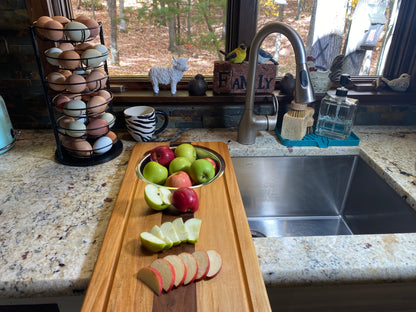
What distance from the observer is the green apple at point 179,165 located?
1062mm

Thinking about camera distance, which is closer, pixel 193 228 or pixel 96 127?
pixel 193 228

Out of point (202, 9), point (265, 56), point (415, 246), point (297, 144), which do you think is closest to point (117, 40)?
point (202, 9)

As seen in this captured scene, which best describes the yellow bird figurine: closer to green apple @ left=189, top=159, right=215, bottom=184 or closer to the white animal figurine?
the white animal figurine

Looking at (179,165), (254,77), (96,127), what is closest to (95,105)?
(96,127)

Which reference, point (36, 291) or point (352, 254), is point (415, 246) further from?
point (36, 291)

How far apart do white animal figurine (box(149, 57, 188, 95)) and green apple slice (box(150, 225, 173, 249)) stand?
0.71 m

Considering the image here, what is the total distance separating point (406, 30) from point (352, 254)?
3.63 feet

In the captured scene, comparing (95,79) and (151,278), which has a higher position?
(95,79)

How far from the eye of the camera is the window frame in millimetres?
1165

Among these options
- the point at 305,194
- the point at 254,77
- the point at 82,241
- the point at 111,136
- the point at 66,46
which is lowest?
the point at 305,194

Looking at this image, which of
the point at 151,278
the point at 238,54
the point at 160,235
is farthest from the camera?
the point at 238,54

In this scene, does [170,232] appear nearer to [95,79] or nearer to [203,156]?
[203,156]

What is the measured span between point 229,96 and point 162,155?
42 cm

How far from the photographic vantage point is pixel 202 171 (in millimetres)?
1002
